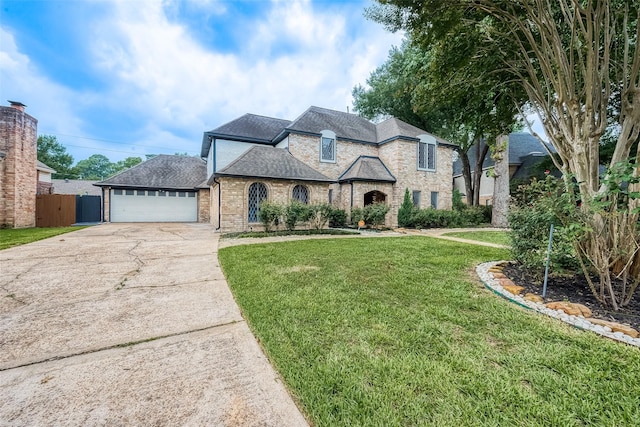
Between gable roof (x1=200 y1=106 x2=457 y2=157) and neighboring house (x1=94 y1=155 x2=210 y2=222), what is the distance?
296cm

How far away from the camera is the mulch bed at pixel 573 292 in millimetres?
3046

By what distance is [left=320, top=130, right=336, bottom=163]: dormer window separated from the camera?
16.0m

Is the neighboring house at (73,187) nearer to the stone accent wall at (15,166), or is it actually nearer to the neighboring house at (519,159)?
the stone accent wall at (15,166)

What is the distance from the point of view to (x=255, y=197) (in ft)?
41.0

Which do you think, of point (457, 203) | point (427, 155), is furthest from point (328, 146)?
point (457, 203)

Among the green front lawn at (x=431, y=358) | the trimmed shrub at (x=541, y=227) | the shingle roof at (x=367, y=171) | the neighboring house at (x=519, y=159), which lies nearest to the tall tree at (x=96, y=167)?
the shingle roof at (x=367, y=171)

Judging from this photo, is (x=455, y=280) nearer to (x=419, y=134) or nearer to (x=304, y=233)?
(x=304, y=233)

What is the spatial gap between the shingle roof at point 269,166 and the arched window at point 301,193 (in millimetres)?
696

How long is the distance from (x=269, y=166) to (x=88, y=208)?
49.2ft

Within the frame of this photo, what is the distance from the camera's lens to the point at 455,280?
4465 mm

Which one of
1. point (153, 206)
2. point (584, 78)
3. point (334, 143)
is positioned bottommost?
point (153, 206)

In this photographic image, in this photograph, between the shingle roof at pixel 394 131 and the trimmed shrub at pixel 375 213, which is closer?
the trimmed shrub at pixel 375 213

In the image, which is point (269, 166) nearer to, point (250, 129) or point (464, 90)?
point (250, 129)

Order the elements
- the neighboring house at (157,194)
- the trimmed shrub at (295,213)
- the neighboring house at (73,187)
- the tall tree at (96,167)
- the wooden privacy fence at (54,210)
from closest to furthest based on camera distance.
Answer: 1. the trimmed shrub at (295,213)
2. the wooden privacy fence at (54,210)
3. the neighboring house at (157,194)
4. the neighboring house at (73,187)
5. the tall tree at (96,167)
